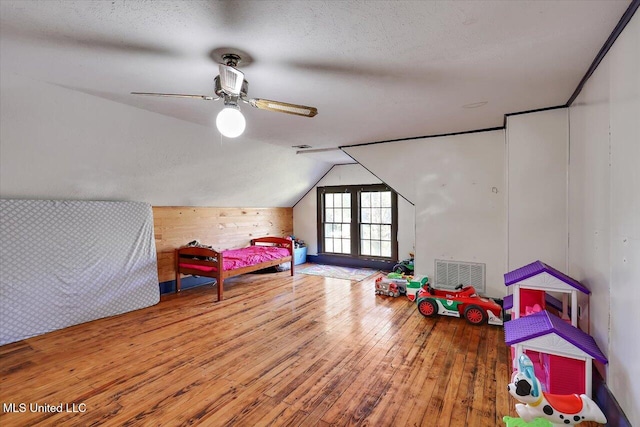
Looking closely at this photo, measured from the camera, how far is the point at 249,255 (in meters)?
5.00

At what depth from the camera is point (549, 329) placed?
6.18 feet

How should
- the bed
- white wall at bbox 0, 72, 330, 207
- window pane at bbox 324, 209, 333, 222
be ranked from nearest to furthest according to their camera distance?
1. white wall at bbox 0, 72, 330, 207
2. the bed
3. window pane at bbox 324, 209, 333, 222


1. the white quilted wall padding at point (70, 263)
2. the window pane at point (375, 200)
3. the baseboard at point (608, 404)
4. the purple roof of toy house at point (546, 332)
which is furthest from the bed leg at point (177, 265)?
the baseboard at point (608, 404)

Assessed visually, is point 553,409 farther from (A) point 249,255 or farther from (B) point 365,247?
(B) point 365,247

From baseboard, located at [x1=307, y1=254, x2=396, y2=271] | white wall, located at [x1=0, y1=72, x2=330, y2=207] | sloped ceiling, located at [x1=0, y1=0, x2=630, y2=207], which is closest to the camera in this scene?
sloped ceiling, located at [x1=0, y1=0, x2=630, y2=207]

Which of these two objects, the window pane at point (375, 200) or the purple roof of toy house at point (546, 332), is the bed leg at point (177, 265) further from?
the purple roof of toy house at point (546, 332)

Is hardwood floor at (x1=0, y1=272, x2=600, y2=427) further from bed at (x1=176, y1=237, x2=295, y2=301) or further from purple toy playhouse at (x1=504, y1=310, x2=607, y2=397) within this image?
bed at (x1=176, y1=237, x2=295, y2=301)

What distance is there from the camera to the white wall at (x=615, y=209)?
150cm

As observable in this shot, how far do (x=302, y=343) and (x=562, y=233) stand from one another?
287cm

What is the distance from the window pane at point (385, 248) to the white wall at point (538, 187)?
2.84 meters

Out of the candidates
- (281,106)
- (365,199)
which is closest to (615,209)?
(281,106)

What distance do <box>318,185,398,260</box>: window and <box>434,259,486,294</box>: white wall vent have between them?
5.76ft

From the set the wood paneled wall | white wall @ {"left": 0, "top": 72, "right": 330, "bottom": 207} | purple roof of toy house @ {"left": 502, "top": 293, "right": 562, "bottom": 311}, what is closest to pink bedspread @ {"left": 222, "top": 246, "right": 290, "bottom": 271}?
the wood paneled wall

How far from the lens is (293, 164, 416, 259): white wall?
5.80m
